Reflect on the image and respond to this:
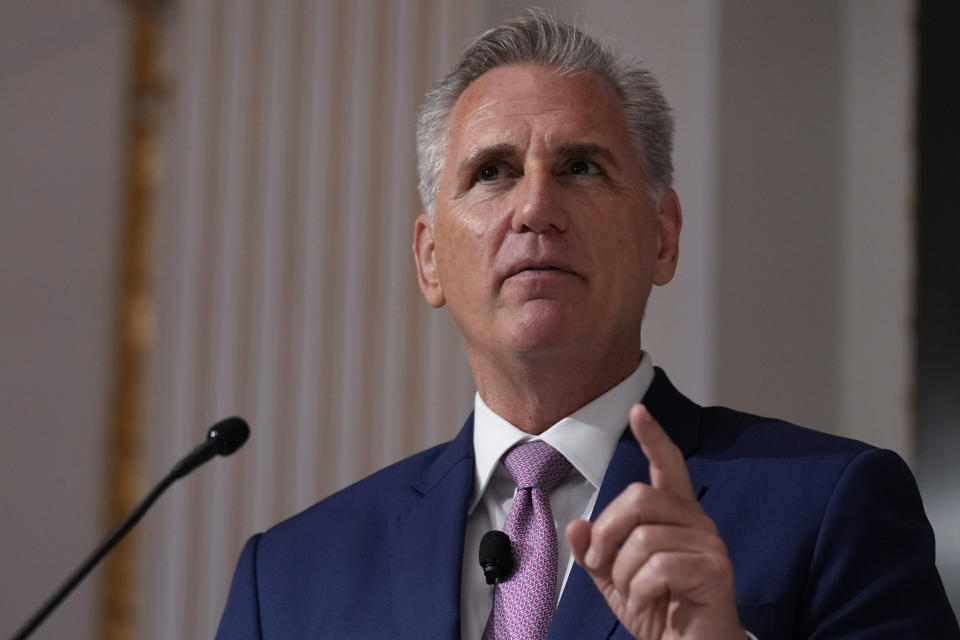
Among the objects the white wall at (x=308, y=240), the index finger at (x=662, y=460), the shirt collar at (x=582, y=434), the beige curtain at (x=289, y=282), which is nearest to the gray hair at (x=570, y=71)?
the shirt collar at (x=582, y=434)

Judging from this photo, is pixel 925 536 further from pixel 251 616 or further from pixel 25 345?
pixel 25 345

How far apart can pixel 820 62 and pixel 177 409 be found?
6.61ft

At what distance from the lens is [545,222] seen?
218 centimetres

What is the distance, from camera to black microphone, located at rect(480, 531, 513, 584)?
6.63 ft

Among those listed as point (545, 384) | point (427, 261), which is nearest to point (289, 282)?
point (427, 261)

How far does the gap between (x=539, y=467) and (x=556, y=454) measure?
4 centimetres

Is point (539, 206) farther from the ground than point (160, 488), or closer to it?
farther from the ground

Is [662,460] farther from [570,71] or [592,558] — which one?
[570,71]

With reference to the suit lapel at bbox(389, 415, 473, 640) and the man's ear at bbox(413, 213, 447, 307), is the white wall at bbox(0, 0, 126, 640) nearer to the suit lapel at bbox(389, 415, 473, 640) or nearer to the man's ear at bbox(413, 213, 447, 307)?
the man's ear at bbox(413, 213, 447, 307)

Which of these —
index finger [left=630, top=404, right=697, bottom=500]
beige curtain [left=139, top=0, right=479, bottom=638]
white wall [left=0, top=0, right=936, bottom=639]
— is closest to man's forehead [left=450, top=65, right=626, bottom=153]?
index finger [left=630, top=404, right=697, bottom=500]

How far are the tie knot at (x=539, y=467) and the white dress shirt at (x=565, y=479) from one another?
12 millimetres

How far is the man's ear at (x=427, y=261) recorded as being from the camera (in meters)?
2.56

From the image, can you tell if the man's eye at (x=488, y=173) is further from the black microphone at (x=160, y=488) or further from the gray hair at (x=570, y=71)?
the black microphone at (x=160, y=488)

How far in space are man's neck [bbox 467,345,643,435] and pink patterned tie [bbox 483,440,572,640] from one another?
120 mm
